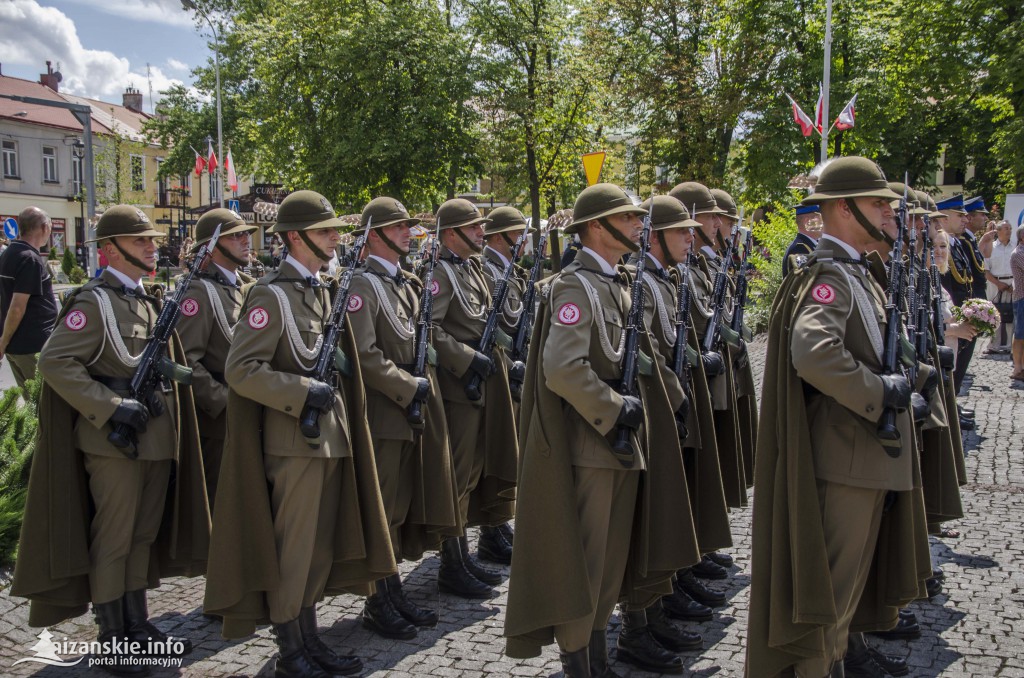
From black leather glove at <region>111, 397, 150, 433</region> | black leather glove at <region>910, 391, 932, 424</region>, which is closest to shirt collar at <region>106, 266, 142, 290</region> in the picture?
black leather glove at <region>111, 397, 150, 433</region>

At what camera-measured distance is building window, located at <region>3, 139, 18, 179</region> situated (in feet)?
166

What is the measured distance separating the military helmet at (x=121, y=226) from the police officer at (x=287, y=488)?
0.88 meters

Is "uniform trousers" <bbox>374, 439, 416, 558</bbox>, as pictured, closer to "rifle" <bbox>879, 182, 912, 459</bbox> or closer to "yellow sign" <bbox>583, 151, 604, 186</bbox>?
"rifle" <bbox>879, 182, 912, 459</bbox>

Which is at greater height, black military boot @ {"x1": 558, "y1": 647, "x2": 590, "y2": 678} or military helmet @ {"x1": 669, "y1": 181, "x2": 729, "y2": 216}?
military helmet @ {"x1": 669, "y1": 181, "x2": 729, "y2": 216}

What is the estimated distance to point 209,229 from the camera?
6.25m

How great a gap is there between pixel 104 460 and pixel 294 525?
1.15 meters

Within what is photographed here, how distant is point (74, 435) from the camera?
514 cm

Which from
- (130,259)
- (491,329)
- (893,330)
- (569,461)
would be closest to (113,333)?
(130,259)

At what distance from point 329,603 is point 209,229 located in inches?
99.0

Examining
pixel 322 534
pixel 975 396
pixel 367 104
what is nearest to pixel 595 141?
pixel 367 104

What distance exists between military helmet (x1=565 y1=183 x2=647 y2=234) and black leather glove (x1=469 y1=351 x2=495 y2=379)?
5.70 ft

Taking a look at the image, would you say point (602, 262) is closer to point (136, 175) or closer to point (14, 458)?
point (14, 458)

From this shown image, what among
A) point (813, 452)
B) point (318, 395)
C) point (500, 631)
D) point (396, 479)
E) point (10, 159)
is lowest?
point (500, 631)

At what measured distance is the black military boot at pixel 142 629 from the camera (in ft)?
16.9
